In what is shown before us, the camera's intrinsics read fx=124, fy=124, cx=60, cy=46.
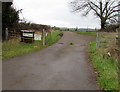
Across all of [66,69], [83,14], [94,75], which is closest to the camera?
[94,75]

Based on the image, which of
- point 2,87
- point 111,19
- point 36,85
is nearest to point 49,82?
point 36,85

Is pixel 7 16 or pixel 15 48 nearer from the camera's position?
pixel 15 48

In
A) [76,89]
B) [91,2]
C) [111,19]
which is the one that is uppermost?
[91,2]

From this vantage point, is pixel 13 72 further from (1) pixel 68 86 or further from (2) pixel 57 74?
(1) pixel 68 86

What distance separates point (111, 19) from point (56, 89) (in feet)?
80.1

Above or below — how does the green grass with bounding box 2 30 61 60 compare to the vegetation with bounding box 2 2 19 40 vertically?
below

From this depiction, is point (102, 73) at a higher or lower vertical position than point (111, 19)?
lower

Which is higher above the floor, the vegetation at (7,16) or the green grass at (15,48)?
the vegetation at (7,16)

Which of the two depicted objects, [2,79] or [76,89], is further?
[2,79]

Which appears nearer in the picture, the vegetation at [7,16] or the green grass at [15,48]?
the green grass at [15,48]

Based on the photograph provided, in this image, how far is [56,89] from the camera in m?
3.75

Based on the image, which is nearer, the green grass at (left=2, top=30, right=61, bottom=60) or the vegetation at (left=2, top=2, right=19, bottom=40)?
the green grass at (left=2, top=30, right=61, bottom=60)

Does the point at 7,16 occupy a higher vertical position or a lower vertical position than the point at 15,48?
higher

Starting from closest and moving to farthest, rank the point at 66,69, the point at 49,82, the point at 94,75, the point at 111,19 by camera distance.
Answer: the point at 49,82 → the point at 94,75 → the point at 66,69 → the point at 111,19
